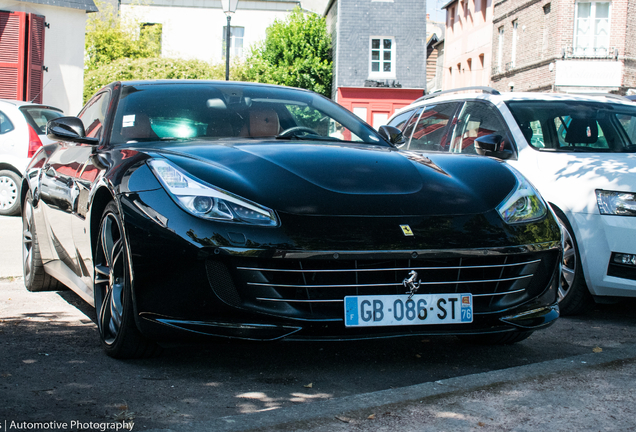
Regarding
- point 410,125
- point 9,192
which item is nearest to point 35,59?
point 9,192

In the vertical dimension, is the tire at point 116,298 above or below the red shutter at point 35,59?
below

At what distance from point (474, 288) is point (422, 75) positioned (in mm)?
36494

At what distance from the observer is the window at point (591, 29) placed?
28.4 metres

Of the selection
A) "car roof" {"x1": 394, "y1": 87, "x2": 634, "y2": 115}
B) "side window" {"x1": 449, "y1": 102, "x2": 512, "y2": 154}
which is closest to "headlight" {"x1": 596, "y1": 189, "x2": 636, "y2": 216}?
"side window" {"x1": 449, "y1": 102, "x2": 512, "y2": 154}

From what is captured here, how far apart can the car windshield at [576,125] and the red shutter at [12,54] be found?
19.4 m

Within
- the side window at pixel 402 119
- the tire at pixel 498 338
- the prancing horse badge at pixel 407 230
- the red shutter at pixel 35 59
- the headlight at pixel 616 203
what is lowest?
the tire at pixel 498 338

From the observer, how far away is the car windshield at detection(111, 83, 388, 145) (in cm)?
449

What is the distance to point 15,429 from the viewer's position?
9.01ft

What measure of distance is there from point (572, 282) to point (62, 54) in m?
22.6

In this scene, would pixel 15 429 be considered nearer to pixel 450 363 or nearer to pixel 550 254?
pixel 450 363

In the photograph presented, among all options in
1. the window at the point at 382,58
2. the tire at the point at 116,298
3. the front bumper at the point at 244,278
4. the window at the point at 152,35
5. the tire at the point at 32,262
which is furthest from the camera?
the window at the point at 152,35

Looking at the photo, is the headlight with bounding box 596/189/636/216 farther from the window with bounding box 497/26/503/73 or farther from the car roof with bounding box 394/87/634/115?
the window with bounding box 497/26/503/73

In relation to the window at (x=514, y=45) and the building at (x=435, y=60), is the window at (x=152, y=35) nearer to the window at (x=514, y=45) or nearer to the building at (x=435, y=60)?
the building at (x=435, y=60)

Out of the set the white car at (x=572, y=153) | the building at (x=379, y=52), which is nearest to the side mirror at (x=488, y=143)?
the white car at (x=572, y=153)
